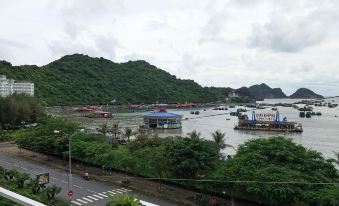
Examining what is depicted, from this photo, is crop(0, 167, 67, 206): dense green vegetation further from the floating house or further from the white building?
the white building

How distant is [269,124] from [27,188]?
3204 inches

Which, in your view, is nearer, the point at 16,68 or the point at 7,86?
the point at 7,86

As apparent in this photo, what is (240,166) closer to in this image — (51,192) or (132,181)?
(132,181)

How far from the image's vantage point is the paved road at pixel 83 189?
33325 mm

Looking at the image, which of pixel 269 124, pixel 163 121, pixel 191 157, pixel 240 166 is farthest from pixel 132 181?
pixel 269 124

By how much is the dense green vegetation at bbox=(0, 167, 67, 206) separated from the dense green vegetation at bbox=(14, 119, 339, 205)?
29.6 ft

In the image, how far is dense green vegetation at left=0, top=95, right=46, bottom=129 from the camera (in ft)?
271

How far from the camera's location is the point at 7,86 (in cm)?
16338

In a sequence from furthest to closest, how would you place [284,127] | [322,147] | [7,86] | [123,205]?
[7,86], [284,127], [322,147], [123,205]

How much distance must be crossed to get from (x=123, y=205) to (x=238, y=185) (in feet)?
39.3

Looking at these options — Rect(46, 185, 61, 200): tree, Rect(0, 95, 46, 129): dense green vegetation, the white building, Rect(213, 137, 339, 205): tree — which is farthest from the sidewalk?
the white building

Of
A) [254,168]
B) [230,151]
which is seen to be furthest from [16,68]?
[254,168]

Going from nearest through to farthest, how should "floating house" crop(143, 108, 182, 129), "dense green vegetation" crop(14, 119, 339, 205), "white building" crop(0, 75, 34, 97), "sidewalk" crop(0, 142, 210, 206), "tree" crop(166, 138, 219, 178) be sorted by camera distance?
1. "dense green vegetation" crop(14, 119, 339, 205)
2. "sidewalk" crop(0, 142, 210, 206)
3. "tree" crop(166, 138, 219, 178)
4. "floating house" crop(143, 108, 182, 129)
5. "white building" crop(0, 75, 34, 97)

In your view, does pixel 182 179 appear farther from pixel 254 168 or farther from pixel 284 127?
pixel 284 127
